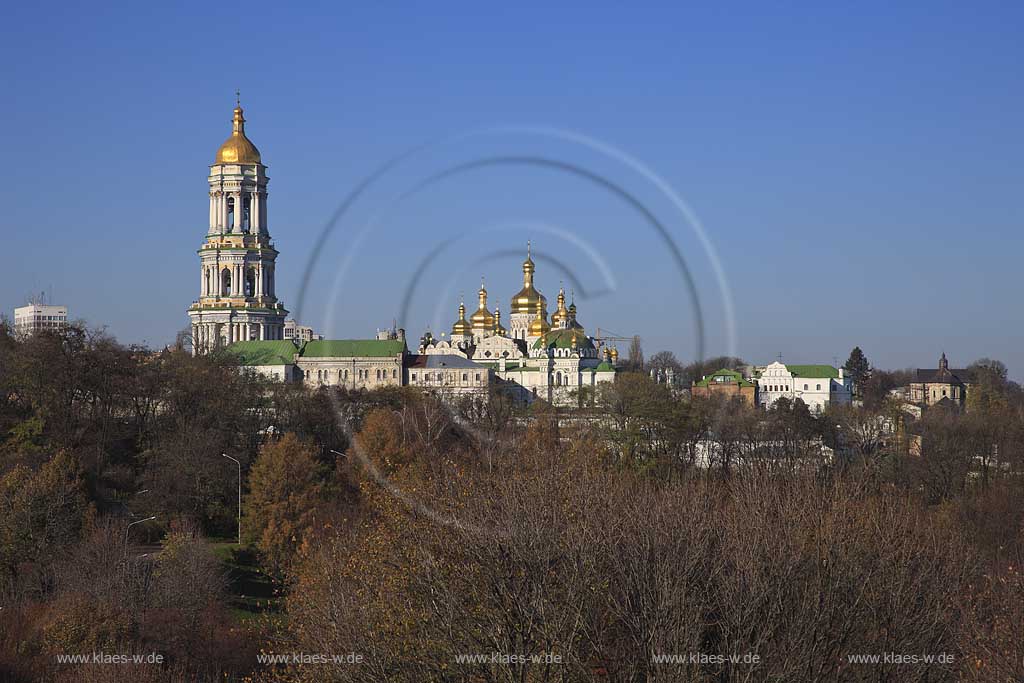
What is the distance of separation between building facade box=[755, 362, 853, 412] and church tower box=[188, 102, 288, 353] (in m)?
38.0

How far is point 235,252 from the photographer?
352 feet

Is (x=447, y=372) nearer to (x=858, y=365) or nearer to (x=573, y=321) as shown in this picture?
(x=573, y=321)

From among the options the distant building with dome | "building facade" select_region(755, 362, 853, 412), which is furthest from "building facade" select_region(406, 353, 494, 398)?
"building facade" select_region(755, 362, 853, 412)

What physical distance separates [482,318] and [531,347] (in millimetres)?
7234

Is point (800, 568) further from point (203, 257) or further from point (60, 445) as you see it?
point (203, 257)

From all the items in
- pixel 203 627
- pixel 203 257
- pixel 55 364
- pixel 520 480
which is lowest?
pixel 203 627

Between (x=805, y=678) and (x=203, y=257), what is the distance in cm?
9335

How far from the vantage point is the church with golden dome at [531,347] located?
102438mm

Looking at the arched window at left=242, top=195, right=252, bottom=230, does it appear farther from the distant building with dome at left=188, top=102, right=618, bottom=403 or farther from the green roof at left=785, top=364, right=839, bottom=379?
the green roof at left=785, top=364, right=839, bottom=379

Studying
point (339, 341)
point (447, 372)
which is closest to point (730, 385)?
point (447, 372)

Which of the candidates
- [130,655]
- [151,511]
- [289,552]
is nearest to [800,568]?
[130,655]

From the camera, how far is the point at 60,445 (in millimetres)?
46938

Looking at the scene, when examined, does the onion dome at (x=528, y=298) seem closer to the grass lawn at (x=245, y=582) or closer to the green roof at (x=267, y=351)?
the green roof at (x=267, y=351)

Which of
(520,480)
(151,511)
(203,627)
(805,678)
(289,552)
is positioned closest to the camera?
(805,678)
